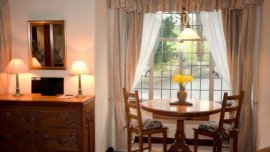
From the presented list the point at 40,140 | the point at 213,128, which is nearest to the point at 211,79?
the point at 213,128

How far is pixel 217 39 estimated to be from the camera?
433 cm

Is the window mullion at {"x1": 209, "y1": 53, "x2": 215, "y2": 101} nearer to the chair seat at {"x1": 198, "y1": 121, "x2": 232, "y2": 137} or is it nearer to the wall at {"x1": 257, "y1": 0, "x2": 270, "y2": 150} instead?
the wall at {"x1": 257, "y1": 0, "x2": 270, "y2": 150}

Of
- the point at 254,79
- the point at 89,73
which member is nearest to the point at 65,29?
the point at 89,73

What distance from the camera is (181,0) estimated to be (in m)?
4.26

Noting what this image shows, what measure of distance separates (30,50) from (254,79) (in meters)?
3.31

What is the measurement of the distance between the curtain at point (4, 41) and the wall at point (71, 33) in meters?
0.07

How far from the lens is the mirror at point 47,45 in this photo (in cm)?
368

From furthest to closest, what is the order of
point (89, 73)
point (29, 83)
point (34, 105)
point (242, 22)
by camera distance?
point (242, 22) < point (29, 83) < point (89, 73) < point (34, 105)

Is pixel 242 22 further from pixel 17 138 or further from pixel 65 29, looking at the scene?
pixel 17 138

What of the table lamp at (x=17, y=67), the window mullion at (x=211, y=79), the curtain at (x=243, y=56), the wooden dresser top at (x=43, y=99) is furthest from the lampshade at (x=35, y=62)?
the curtain at (x=243, y=56)

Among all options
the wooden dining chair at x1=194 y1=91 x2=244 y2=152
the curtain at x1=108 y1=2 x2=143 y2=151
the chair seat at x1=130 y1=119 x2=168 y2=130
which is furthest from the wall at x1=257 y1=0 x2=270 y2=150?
the curtain at x1=108 y1=2 x2=143 y2=151

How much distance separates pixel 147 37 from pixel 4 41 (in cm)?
212

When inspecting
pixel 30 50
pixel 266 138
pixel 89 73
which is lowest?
pixel 266 138

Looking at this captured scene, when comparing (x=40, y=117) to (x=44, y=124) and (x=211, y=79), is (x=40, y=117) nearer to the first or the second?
(x=44, y=124)
